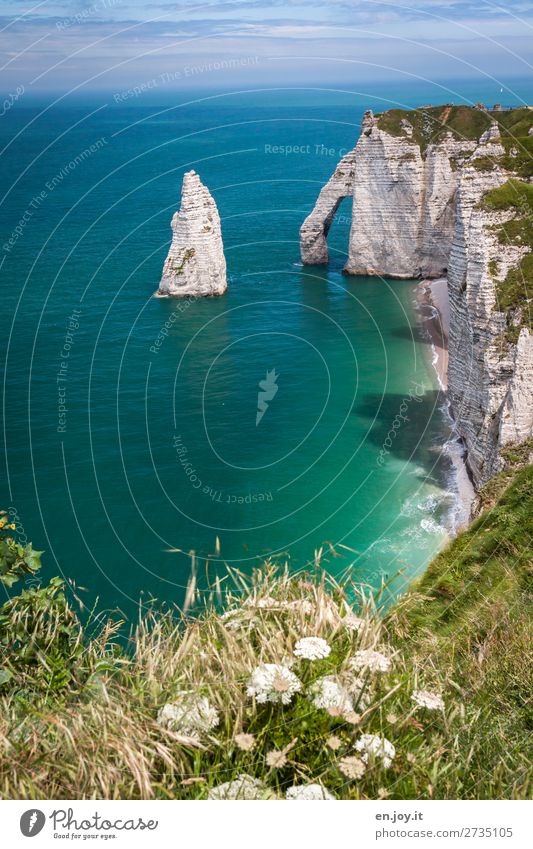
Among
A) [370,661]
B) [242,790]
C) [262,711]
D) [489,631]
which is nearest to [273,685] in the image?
[262,711]

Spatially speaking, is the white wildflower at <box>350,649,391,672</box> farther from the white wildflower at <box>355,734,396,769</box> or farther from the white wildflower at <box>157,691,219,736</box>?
the white wildflower at <box>157,691,219,736</box>

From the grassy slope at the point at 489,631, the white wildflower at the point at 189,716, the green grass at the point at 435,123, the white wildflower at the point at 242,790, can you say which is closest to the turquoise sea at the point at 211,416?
the grassy slope at the point at 489,631

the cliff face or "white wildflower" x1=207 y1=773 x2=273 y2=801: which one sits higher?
the cliff face

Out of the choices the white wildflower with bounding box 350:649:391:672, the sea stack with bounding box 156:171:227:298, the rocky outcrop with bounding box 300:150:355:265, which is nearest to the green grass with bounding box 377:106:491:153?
the rocky outcrop with bounding box 300:150:355:265

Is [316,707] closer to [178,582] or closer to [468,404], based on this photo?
[178,582]

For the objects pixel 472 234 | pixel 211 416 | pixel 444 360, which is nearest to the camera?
pixel 472 234

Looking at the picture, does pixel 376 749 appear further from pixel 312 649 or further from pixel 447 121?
pixel 447 121

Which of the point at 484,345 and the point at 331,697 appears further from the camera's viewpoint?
the point at 484,345
